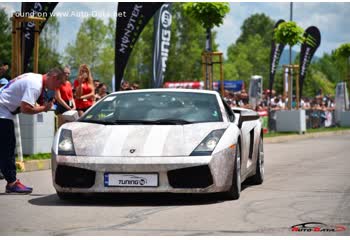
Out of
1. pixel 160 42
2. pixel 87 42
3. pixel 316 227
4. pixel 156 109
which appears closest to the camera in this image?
pixel 316 227

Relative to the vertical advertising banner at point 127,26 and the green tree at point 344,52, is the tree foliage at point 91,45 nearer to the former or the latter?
the green tree at point 344,52

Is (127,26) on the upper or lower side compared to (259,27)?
lower

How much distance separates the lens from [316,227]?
21.2 ft

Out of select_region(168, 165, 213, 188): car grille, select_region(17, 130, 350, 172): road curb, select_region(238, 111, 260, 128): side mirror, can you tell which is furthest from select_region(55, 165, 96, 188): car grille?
select_region(17, 130, 350, 172): road curb

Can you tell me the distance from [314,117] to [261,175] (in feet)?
80.5

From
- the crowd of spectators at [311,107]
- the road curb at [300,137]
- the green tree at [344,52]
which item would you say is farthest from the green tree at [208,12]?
the green tree at [344,52]

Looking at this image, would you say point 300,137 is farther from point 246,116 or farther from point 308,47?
point 246,116

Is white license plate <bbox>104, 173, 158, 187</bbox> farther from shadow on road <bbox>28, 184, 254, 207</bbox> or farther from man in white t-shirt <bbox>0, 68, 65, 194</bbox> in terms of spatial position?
man in white t-shirt <bbox>0, 68, 65, 194</bbox>

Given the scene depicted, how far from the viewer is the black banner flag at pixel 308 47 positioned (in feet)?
116

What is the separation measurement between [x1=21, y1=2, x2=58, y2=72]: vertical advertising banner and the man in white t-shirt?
20.2ft

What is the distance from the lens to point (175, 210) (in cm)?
761

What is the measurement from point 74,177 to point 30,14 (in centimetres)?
757

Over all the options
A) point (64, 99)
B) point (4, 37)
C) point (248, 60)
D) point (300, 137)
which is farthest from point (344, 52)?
point (248, 60)
